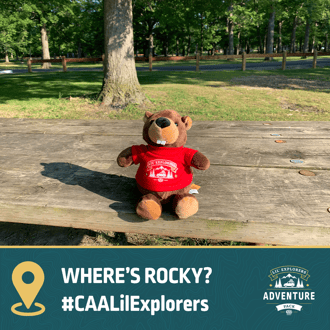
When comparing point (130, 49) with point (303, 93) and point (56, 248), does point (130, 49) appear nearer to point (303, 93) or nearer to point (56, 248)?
point (303, 93)

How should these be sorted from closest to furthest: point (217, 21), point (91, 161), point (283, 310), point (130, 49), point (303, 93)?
point (283, 310), point (91, 161), point (130, 49), point (303, 93), point (217, 21)

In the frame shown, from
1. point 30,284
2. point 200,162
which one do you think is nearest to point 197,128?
Answer: point 200,162

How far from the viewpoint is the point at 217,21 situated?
1458 inches

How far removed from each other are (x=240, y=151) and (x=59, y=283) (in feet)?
5.82

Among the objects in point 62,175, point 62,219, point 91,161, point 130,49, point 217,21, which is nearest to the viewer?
point 62,219

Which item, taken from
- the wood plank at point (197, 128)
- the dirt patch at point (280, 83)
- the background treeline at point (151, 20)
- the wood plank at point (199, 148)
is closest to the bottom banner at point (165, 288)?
the wood plank at point (199, 148)

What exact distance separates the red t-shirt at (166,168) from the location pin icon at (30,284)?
2.41 ft

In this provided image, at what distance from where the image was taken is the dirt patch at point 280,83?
10.8m

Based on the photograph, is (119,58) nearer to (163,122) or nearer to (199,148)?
(199,148)

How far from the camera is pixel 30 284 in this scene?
1.55 metres

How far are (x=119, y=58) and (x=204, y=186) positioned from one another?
6.54 metres

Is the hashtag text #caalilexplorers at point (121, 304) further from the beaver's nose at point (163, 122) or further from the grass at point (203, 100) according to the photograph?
the grass at point (203, 100)

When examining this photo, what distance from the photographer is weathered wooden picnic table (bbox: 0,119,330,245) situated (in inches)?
61.9

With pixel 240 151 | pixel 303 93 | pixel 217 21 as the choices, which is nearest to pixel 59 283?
pixel 240 151
